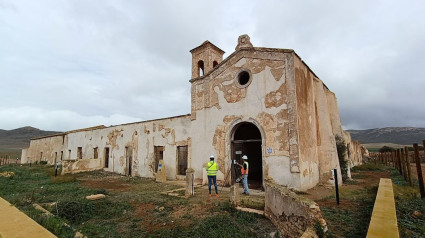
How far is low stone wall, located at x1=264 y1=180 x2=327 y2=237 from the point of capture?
14.0 feet

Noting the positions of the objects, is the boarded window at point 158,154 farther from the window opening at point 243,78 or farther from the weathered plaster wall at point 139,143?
the window opening at point 243,78

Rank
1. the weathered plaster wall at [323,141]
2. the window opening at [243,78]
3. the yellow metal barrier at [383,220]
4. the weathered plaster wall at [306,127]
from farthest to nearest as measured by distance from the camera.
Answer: the weathered plaster wall at [323,141] < the window opening at [243,78] < the weathered plaster wall at [306,127] < the yellow metal barrier at [383,220]

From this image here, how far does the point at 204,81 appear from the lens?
13141mm

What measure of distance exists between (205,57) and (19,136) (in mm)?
118042

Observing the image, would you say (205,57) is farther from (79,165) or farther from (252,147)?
(79,165)

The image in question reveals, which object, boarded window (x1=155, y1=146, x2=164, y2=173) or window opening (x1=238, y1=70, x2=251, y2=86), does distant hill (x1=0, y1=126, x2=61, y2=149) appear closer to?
boarded window (x1=155, y1=146, x2=164, y2=173)

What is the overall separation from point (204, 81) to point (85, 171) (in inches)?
544

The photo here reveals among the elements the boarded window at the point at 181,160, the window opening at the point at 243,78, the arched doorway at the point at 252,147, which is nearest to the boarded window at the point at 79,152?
the boarded window at the point at 181,160

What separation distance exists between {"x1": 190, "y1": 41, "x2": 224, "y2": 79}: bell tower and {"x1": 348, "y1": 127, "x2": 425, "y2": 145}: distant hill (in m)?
104

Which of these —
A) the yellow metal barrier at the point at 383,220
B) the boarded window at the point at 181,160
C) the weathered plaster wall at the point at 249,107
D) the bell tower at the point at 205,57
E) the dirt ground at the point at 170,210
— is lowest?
the dirt ground at the point at 170,210

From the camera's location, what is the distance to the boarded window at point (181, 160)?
14.3 meters

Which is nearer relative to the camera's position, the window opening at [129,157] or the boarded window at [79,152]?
the window opening at [129,157]

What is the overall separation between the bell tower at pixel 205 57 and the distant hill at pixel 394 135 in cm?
10394

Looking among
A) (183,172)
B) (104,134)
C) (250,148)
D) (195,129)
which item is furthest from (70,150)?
(250,148)
